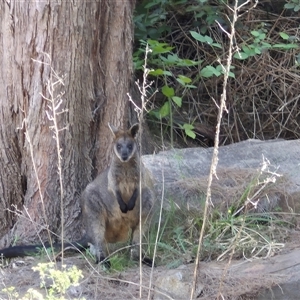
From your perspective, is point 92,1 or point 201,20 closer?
point 92,1

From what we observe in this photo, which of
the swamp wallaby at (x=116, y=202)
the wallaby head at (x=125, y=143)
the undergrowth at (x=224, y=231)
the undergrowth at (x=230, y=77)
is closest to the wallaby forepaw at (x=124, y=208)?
the swamp wallaby at (x=116, y=202)

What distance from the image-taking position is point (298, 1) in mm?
8477

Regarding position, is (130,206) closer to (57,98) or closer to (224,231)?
(224,231)

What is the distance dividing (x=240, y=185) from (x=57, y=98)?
184 centimetres

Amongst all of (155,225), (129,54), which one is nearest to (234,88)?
(129,54)

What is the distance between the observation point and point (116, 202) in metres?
6.16

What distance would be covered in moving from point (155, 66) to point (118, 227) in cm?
289

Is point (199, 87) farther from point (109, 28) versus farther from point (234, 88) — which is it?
point (109, 28)

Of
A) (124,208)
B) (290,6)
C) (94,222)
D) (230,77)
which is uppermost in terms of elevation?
(290,6)

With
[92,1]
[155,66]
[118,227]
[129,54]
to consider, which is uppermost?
[92,1]

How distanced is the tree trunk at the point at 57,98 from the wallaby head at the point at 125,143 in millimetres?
486

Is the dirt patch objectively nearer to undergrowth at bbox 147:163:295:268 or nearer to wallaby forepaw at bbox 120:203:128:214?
undergrowth at bbox 147:163:295:268

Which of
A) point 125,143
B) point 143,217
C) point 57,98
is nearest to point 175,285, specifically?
point 143,217

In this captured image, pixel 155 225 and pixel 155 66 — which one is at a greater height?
pixel 155 66
